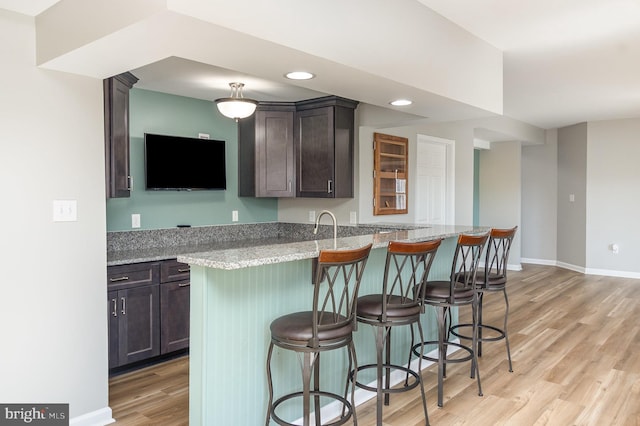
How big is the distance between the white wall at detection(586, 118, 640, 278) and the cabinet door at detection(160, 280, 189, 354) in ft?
22.1

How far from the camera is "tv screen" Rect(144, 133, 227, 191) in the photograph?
4.03 m

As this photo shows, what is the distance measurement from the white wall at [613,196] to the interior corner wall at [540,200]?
832 mm

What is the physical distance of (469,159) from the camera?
20.9 ft

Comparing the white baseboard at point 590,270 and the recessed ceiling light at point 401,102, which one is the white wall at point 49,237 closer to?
the recessed ceiling light at point 401,102

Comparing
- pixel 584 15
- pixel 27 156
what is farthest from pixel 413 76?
pixel 27 156

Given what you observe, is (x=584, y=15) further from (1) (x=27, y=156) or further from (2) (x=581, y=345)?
(1) (x=27, y=156)

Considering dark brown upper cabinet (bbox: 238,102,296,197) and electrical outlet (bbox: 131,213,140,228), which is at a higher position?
dark brown upper cabinet (bbox: 238,102,296,197)

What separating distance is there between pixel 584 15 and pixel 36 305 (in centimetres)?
364

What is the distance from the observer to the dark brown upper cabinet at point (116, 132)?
2982 mm

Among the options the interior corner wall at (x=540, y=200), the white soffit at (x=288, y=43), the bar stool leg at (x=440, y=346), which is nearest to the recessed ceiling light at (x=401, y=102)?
the white soffit at (x=288, y=43)

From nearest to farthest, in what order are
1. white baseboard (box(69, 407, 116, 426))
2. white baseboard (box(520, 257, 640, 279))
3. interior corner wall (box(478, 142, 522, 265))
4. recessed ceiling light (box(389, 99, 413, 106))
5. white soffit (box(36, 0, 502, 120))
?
white soffit (box(36, 0, 502, 120)) < white baseboard (box(69, 407, 116, 426)) < recessed ceiling light (box(389, 99, 413, 106)) < white baseboard (box(520, 257, 640, 279)) < interior corner wall (box(478, 142, 522, 265))

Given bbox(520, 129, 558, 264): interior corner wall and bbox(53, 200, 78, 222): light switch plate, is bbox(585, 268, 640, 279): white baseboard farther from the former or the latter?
bbox(53, 200, 78, 222): light switch plate

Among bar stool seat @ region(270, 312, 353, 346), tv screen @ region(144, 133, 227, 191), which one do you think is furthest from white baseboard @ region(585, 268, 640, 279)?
bar stool seat @ region(270, 312, 353, 346)

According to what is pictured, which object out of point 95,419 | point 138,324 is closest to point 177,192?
point 138,324
